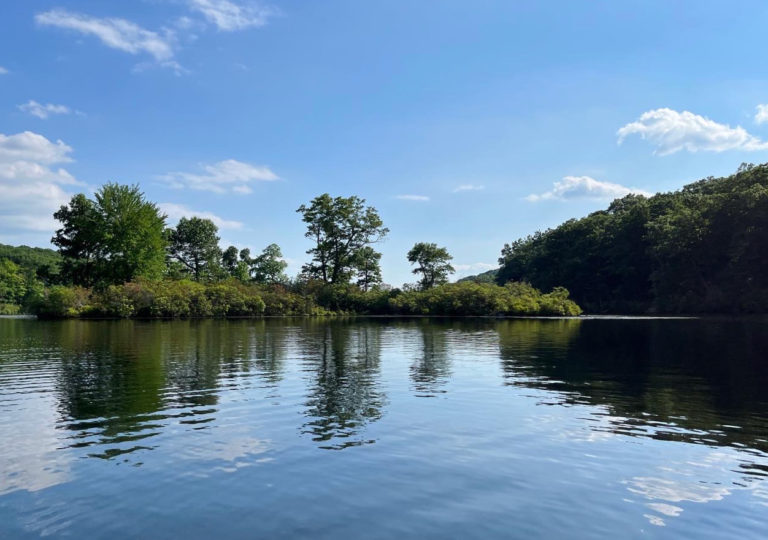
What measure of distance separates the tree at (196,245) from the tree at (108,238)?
20611mm

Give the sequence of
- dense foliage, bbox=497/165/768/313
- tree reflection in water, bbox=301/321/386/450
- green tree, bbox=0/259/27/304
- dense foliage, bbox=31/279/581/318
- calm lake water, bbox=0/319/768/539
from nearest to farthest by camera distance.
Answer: calm lake water, bbox=0/319/768/539
tree reflection in water, bbox=301/321/386/450
dense foliage, bbox=31/279/581/318
dense foliage, bbox=497/165/768/313
green tree, bbox=0/259/27/304

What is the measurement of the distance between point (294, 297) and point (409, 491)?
67.7 metres

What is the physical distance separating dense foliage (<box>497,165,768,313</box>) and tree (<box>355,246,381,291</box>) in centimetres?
4056

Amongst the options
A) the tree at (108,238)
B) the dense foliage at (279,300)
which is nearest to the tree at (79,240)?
the tree at (108,238)

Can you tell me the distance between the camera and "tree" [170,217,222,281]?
89.7m

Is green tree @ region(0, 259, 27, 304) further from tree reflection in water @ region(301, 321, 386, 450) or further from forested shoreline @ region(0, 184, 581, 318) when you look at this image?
tree reflection in water @ region(301, 321, 386, 450)

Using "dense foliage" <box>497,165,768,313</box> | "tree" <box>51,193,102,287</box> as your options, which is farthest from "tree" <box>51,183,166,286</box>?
"dense foliage" <box>497,165,768,313</box>

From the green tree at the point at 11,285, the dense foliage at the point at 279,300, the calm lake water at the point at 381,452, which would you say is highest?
the green tree at the point at 11,285

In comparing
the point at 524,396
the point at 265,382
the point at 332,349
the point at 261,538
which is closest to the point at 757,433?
the point at 524,396

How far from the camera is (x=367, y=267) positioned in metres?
82.7

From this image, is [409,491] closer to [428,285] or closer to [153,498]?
[153,498]

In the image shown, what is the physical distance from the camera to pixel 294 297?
242 ft

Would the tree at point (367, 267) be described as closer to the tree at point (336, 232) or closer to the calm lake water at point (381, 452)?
the tree at point (336, 232)

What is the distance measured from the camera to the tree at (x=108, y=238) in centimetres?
6619
